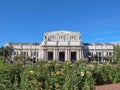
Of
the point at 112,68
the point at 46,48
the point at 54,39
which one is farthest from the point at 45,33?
the point at 112,68

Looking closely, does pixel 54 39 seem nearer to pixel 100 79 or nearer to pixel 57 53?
pixel 57 53

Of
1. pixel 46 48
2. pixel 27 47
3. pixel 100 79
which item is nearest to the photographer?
pixel 100 79

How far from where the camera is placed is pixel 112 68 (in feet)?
54.4

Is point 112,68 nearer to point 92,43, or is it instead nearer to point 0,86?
point 0,86

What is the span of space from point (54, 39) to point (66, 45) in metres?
9.77

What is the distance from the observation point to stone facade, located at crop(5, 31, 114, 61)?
112 metres

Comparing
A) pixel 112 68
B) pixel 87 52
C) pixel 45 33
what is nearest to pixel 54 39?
pixel 45 33

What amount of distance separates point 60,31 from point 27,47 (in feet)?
55.4

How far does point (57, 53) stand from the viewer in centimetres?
11331

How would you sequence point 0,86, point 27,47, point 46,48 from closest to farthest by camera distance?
1. point 0,86
2. point 46,48
3. point 27,47

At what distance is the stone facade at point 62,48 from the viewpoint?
11244 centimetres

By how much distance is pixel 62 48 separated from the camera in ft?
372

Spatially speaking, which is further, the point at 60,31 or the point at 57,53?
the point at 60,31

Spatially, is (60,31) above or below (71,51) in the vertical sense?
above
